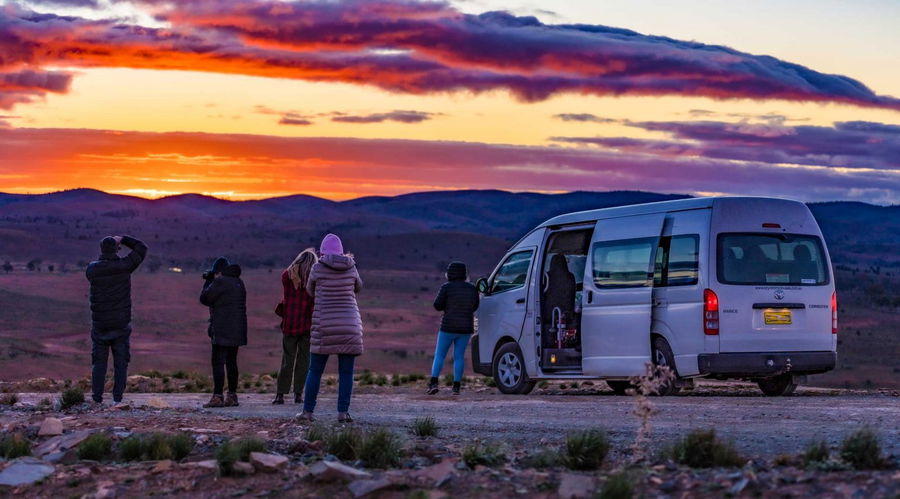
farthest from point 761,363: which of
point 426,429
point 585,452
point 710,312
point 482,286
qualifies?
point 585,452

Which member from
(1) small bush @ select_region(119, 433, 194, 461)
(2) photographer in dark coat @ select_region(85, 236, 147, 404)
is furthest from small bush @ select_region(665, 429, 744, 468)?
(2) photographer in dark coat @ select_region(85, 236, 147, 404)

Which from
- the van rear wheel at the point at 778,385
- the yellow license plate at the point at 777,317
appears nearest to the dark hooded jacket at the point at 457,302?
the van rear wheel at the point at 778,385

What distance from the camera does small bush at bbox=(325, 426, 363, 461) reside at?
10.7 meters

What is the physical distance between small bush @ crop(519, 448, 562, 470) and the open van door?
20.5 ft

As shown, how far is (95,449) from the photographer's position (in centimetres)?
1135

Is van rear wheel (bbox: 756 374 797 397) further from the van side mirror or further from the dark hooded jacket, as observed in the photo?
the dark hooded jacket

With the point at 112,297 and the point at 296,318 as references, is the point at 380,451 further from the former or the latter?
the point at 112,297

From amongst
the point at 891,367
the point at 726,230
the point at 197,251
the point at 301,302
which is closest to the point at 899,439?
the point at 726,230

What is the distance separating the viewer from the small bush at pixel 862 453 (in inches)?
354

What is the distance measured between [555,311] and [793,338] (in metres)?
3.54

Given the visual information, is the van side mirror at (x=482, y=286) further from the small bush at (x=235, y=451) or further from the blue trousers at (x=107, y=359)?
the small bush at (x=235, y=451)

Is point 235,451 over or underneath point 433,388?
over

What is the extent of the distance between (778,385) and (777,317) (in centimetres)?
196

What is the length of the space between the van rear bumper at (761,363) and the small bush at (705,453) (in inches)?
235
